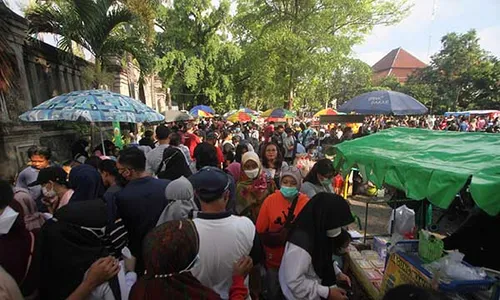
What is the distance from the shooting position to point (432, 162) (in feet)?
8.41

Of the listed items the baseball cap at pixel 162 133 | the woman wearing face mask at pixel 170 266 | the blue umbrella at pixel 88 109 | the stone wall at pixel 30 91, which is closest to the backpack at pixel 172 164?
the baseball cap at pixel 162 133

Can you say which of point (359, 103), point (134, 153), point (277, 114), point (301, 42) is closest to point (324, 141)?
point (277, 114)

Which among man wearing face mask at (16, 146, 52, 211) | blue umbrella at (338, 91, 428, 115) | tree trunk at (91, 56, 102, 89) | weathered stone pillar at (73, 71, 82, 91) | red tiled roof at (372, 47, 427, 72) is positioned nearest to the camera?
man wearing face mask at (16, 146, 52, 211)

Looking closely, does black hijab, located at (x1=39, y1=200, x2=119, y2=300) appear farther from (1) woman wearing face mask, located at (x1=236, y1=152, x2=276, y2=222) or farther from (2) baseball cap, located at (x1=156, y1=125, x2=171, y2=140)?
(2) baseball cap, located at (x1=156, y1=125, x2=171, y2=140)

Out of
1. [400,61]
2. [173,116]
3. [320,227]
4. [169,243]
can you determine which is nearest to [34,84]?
[173,116]

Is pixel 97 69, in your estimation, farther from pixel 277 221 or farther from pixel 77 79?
pixel 277 221

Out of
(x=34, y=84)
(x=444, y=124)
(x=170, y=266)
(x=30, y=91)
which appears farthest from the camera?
(x=444, y=124)

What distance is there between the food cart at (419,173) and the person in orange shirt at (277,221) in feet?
3.50

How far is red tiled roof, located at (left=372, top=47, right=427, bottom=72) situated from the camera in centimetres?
7062

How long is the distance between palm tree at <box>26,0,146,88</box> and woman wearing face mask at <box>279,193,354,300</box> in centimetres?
853

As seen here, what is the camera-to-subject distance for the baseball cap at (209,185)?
1.76 m

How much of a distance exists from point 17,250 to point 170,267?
4.17 ft

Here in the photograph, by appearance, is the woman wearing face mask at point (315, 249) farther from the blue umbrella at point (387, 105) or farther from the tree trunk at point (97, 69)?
the tree trunk at point (97, 69)

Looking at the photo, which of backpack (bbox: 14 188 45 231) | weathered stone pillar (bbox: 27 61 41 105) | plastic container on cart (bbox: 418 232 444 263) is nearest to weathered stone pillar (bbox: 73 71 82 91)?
weathered stone pillar (bbox: 27 61 41 105)
